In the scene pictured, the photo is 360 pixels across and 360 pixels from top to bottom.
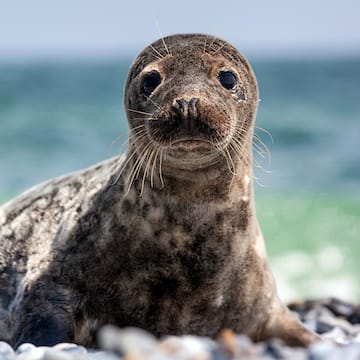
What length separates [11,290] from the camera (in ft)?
17.4

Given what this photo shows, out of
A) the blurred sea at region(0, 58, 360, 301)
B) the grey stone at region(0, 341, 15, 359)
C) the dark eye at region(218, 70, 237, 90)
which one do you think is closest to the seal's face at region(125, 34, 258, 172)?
the dark eye at region(218, 70, 237, 90)

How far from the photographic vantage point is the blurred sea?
12.8 m

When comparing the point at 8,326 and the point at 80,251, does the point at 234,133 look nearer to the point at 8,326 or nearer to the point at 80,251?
the point at 80,251

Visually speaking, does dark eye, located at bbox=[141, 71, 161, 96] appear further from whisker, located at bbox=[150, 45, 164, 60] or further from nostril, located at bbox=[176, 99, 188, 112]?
nostril, located at bbox=[176, 99, 188, 112]

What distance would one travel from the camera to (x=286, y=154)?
70.6 feet

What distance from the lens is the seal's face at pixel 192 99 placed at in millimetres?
4465

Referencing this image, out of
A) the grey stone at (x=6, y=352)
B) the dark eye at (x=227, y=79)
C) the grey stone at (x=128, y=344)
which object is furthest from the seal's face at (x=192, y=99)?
the grey stone at (x=128, y=344)

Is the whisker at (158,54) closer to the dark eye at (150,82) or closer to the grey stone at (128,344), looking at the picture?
the dark eye at (150,82)

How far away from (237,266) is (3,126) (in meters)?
20.4

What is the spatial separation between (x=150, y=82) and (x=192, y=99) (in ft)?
1.93

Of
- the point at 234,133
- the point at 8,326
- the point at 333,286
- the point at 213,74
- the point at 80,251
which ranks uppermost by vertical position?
the point at 213,74

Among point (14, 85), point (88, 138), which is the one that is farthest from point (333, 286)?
point (14, 85)

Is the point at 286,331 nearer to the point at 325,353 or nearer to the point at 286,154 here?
the point at 325,353

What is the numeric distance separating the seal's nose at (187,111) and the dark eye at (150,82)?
21.1 inches
